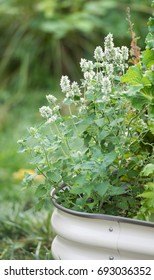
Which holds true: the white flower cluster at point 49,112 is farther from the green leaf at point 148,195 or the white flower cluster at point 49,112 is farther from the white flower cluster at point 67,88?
the green leaf at point 148,195

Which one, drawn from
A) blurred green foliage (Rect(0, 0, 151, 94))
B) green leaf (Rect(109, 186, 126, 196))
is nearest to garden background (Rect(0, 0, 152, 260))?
blurred green foliage (Rect(0, 0, 151, 94))

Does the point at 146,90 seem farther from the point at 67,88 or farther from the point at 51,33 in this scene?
the point at 51,33

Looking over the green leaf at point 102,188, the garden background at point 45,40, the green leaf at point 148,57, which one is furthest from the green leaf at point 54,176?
the garden background at point 45,40

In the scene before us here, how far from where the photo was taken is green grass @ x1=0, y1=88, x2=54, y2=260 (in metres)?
2.04

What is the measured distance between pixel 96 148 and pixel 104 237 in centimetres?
21

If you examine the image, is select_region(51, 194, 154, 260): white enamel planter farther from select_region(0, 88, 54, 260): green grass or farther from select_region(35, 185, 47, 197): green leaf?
select_region(0, 88, 54, 260): green grass

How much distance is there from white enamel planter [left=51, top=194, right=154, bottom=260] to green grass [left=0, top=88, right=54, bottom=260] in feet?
0.66

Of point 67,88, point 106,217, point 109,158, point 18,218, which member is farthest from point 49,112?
point 18,218

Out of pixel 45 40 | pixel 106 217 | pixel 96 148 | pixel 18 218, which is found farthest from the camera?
pixel 45 40

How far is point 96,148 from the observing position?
1375mm

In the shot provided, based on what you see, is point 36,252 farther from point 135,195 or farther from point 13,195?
point 13,195
